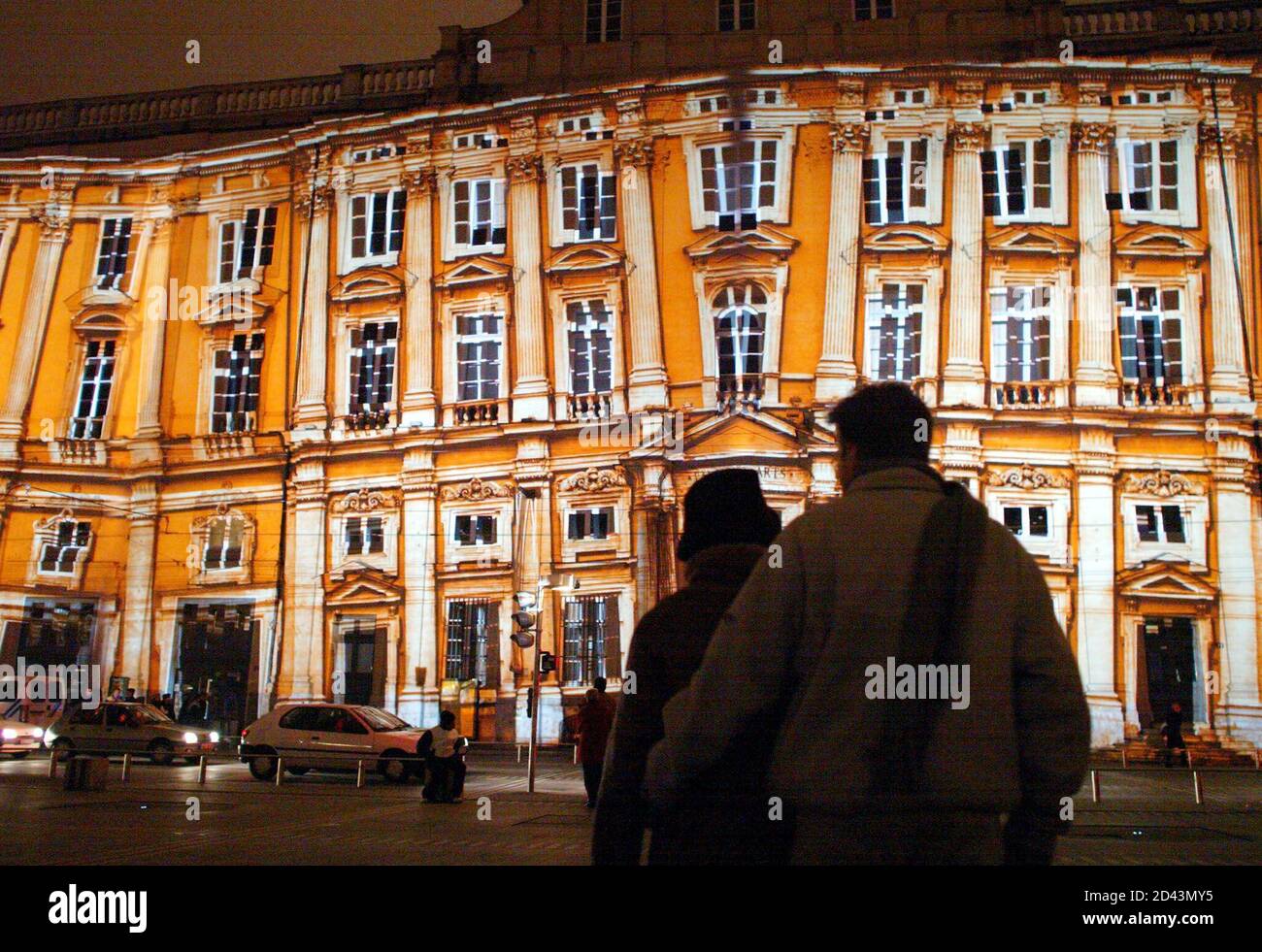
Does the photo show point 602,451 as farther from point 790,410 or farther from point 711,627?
point 711,627

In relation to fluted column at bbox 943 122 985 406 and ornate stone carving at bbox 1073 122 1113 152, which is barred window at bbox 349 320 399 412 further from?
ornate stone carving at bbox 1073 122 1113 152

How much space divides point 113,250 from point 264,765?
4.50 m

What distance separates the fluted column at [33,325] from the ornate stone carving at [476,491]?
3196mm

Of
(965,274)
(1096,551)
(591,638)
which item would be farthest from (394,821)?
(965,274)

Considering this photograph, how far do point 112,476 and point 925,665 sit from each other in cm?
890

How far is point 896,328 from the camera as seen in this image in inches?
364

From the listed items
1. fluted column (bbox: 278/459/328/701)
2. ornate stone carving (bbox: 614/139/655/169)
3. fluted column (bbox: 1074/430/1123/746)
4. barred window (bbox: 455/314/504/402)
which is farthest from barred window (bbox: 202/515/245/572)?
fluted column (bbox: 1074/430/1123/746)

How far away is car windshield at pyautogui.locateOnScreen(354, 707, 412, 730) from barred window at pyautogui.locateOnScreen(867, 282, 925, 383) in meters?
4.95

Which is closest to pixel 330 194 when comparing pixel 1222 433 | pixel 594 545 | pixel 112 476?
pixel 112 476

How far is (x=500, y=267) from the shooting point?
992 centimetres

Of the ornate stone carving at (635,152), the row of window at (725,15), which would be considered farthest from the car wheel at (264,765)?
the row of window at (725,15)

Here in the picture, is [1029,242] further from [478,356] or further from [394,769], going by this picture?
[394,769]

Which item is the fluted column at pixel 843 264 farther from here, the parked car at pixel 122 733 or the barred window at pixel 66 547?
the parked car at pixel 122 733

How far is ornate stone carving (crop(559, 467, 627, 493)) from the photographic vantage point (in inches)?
371
